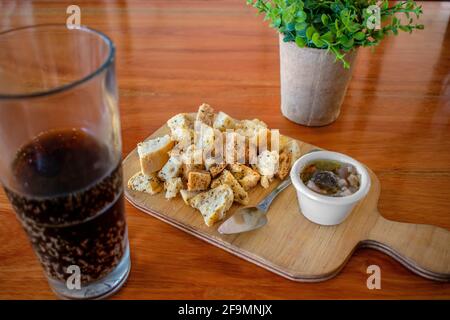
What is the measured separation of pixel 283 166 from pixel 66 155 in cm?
50

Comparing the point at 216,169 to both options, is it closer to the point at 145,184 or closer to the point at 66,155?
the point at 145,184

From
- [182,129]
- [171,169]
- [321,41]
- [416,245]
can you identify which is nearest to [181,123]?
[182,129]

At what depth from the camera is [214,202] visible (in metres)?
0.88

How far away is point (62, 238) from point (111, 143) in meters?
0.16

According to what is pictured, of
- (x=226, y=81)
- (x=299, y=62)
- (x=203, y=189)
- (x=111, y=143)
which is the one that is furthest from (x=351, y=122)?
(x=111, y=143)

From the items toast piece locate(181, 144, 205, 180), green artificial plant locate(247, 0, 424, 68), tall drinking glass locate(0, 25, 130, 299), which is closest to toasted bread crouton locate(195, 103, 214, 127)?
toast piece locate(181, 144, 205, 180)

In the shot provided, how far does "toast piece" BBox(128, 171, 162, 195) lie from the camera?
3.02ft

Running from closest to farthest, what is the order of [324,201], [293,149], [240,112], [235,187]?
[324,201] < [235,187] < [293,149] < [240,112]

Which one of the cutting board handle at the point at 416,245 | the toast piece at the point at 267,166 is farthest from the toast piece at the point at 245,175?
the cutting board handle at the point at 416,245

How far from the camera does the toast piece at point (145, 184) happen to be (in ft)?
3.02

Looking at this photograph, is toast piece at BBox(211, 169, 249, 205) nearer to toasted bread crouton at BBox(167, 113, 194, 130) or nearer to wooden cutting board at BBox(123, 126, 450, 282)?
wooden cutting board at BBox(123, 126, 450, 282)

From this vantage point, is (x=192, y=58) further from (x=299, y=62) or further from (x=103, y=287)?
(x=103, y=287)

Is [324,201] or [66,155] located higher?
[66,155]

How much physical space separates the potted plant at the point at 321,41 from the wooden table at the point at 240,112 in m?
0.06
